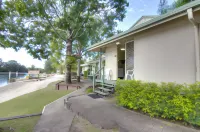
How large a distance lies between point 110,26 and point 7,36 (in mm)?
10907

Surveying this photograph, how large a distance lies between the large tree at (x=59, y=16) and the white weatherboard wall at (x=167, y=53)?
6.39 meters

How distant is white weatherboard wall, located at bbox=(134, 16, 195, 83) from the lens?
3807 millimetres

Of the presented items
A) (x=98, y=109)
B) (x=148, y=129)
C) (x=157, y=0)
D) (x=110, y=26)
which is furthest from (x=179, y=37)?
(x=157, y=0)

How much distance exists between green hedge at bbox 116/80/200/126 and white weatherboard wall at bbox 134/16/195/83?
758 millimetres

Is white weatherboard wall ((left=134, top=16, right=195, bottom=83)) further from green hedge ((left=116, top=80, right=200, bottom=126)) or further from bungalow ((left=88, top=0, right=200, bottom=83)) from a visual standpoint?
green hedge ((left=116, top=80, right=200, bottom=126))

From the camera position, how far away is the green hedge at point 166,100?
2.78m

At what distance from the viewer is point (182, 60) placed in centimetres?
393

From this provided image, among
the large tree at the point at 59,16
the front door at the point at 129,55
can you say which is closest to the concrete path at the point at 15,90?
the large tree at the point at 59,16

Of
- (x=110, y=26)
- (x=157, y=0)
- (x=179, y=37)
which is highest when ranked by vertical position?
(x=157, y=0)

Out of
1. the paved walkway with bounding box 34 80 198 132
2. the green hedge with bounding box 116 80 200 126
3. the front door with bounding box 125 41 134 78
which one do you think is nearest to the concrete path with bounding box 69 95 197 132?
the paved walkway with bounding box 34 80 198 132

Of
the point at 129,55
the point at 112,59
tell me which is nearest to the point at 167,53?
the point at 129,55

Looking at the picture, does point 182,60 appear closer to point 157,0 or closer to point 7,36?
point 7,36

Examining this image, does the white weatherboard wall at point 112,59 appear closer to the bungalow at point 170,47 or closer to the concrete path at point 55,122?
the bungalow at point 170,47

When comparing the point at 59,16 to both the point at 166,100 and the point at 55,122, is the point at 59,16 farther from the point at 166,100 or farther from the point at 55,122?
the point at 166,100
